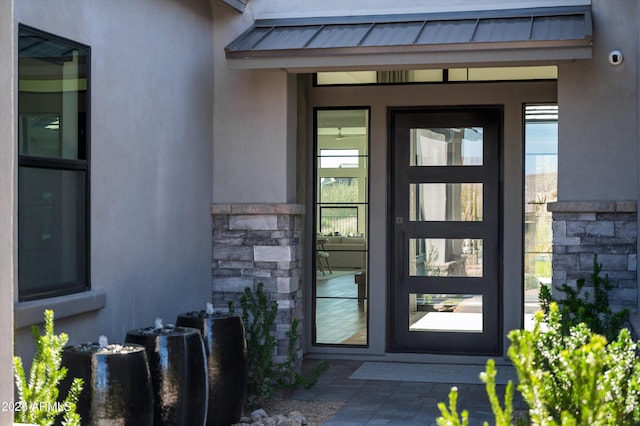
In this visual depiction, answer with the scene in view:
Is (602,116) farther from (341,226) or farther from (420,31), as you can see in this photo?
(341,226)

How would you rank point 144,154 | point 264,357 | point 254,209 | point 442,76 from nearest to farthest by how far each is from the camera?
point 144,154 < point 264,357 < point 254,209 < point 442,76

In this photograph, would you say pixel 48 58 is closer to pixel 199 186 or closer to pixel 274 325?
pixel 199 186

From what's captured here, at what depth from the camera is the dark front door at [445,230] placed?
8.42m

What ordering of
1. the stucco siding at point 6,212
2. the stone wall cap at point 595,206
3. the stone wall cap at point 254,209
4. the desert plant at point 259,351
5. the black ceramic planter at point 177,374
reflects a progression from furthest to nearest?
the stone wall cap at point 254,209
the stone wall cap at point 595,206
the desert plant at point 259,351
the black ceramic planter at point 177,374
the stucco siding at point 6,212

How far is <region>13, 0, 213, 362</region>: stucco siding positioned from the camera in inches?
219

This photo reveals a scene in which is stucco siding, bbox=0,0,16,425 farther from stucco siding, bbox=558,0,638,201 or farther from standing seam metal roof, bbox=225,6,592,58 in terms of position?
stucco siding, bbox=558,0,638,201

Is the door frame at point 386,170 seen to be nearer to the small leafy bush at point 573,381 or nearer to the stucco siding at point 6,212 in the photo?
the small leafy bush at point 573,381

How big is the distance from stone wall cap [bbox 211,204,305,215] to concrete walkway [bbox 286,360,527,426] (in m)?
1.50

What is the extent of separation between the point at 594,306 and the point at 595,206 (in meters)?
1.00

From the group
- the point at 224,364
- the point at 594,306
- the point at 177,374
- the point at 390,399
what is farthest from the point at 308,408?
the point at 594,306

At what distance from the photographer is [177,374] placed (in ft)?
16.9

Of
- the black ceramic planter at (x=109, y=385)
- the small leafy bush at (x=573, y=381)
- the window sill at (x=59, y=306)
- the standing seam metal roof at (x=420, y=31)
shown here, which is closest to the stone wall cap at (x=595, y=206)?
the standing seam metal roof at (x=420, y=31)

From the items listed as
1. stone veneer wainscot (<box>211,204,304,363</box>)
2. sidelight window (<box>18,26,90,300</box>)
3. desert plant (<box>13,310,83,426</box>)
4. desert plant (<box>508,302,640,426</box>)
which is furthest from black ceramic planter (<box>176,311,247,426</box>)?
desert plant (<box>508,302,640,426</box>)

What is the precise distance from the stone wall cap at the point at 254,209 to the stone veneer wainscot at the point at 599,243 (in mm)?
2106
